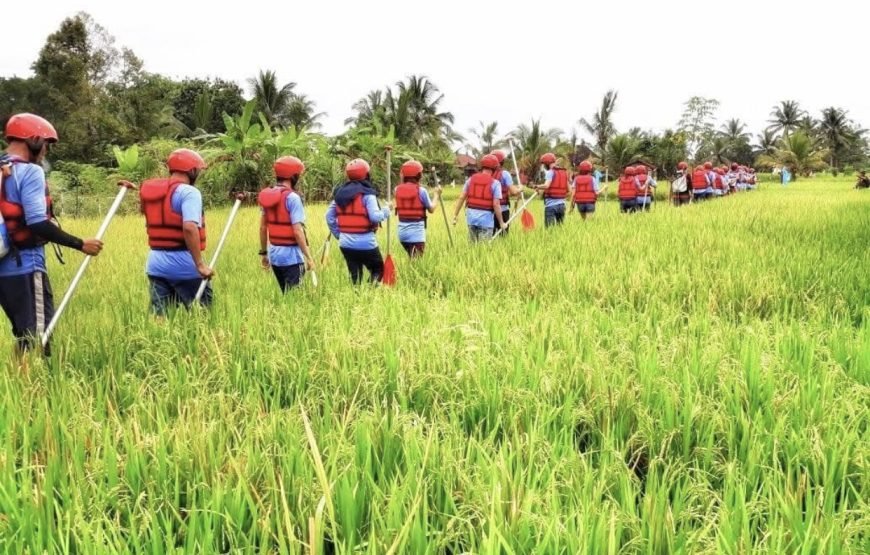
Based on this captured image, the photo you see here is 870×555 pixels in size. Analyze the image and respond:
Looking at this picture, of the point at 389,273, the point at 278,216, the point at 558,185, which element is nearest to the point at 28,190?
the point at 278,216

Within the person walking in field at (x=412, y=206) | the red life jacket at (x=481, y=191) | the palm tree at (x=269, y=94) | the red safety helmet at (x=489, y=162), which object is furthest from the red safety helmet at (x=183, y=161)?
the palm tree at (x=269, y=94)

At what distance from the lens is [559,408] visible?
2123mm

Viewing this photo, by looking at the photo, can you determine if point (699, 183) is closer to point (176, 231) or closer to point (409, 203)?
point (409, 203)

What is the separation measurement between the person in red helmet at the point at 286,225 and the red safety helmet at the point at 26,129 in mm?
1683

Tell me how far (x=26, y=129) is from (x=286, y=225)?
1973 millimetres

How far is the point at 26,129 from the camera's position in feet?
10.7

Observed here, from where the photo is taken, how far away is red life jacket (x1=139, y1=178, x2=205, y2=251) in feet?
13.0

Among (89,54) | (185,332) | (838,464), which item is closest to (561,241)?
(185,332)

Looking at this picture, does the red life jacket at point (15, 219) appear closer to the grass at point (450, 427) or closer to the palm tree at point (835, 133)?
the grass at point (450, 427)

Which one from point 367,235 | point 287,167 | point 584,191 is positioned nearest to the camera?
point 287,167

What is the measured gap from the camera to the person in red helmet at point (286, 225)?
4758 millimetres

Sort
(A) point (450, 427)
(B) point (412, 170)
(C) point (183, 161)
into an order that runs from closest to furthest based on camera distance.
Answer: (A) point (450, 427)
(C) point (183, 161)
(B) point (412, 170)

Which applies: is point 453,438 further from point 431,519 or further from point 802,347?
point 802,347

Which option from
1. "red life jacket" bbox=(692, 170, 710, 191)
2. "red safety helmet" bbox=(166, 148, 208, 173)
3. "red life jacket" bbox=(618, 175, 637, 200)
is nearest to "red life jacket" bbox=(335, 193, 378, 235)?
"red safety helmet" bbox=(166, 148, 208, 173)
